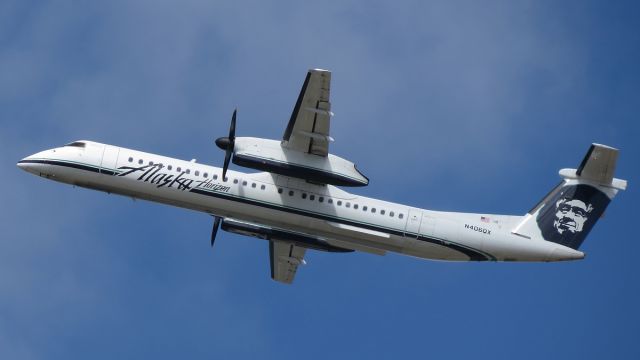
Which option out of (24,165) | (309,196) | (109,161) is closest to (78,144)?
(109,161)

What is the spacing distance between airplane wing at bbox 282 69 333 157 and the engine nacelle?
282 millimetres

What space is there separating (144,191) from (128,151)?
69.3 inches

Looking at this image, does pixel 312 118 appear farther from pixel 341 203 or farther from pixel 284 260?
pixel 284 260

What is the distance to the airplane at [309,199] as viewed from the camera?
113 ft

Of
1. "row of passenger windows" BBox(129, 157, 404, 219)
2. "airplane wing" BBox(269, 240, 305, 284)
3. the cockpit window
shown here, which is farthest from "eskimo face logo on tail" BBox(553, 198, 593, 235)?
the cockpit window

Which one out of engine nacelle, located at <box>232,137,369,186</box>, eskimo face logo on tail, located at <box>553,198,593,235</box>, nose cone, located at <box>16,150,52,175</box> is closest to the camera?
engine nacelle, located at <box>232,137,369,186</box>

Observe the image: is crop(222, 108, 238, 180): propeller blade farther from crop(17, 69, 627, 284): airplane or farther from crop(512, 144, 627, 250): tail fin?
crop(512, 144, 627, 250): tail fin

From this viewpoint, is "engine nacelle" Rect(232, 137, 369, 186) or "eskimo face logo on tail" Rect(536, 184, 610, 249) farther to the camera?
"eskimo face logo on tail" Rect(536, 184, 610, 249)

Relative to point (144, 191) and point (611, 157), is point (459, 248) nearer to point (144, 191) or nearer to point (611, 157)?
point (611, 157)

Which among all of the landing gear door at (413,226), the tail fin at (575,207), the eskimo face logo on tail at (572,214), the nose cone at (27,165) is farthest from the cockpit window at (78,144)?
the eskimo face logo on tail at (572,214)

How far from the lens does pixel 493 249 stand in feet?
116

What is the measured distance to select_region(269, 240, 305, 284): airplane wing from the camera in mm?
40031

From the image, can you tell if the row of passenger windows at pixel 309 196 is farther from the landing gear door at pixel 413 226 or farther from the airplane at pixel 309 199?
the landing gear door at pixel 413 226

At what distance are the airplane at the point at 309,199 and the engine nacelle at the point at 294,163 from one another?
1.4 inches
